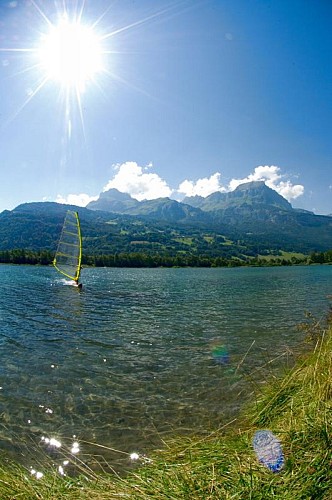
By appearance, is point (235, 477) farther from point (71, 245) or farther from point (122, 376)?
point (71, 245)

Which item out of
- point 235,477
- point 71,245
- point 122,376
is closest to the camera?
point 235,477

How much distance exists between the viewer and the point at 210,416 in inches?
403

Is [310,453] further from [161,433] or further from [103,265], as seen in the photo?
[103,265]

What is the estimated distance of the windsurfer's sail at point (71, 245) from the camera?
4007 centimetres

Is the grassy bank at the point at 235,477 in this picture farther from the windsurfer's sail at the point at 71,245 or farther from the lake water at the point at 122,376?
the windsurfer's sail at the point at 71,245

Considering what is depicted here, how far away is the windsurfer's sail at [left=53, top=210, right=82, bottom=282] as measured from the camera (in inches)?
1578

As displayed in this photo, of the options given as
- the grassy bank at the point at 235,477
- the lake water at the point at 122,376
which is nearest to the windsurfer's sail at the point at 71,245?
the lake water at the point at 122,376

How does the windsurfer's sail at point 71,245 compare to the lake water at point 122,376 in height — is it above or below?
above

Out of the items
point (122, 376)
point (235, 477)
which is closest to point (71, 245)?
point (122, 376)

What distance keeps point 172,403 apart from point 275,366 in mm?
6255

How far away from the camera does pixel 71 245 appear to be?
140 feet

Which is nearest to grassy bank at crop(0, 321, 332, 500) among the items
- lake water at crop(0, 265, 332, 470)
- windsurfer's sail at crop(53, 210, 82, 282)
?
lake water at crop(0, 265, 332, 470)

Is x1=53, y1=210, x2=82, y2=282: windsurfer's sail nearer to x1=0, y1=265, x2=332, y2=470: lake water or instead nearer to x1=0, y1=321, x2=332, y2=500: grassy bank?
x1=0, y1=265, x2=332, y2=470: lake water

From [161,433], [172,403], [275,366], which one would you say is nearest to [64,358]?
Answer: [172,403]
